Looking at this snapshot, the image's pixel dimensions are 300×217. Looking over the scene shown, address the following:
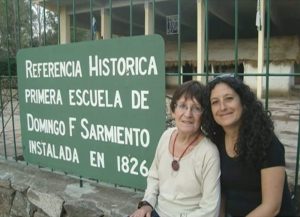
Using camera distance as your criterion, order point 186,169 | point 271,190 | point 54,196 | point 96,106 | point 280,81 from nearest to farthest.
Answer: point 271,190 → point 186,169 → point 96,106 → point 54,196 → point 280,81

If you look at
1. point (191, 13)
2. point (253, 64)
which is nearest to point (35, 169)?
point (191, 13)

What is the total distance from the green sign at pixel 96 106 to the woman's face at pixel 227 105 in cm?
51

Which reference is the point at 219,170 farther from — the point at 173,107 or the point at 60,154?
the point at 60,154

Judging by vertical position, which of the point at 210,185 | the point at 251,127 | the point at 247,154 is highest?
the point at 251,127

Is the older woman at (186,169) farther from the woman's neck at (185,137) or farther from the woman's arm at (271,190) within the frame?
the woman's arm at (271,190)

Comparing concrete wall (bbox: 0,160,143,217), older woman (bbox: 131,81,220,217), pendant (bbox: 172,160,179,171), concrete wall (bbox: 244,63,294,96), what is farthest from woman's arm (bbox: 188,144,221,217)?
concrete wall (bbox: 244,63,294,96)

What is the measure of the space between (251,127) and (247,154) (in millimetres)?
126

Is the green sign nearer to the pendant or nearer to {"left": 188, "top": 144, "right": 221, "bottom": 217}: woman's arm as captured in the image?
the pendant

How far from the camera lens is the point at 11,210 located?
3289 mm

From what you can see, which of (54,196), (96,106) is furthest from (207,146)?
(54,196)

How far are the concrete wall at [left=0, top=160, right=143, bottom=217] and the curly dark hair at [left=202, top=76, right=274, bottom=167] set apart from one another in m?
1.02

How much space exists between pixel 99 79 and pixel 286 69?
13351mm

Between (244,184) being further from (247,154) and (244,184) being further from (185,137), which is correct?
(185,137)

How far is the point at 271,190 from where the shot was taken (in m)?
1.71
